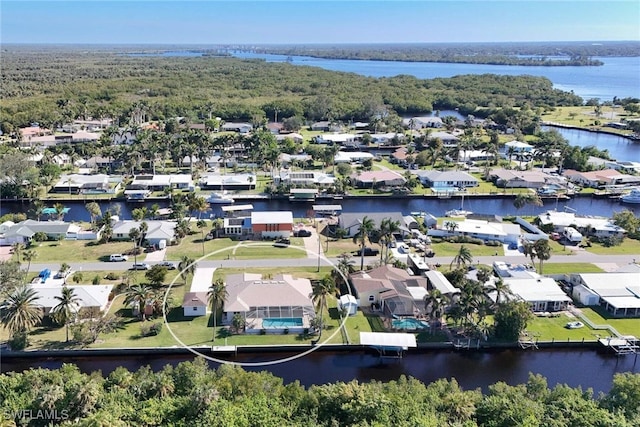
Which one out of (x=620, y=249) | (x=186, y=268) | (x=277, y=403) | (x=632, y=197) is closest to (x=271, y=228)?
(x=186, y=268)

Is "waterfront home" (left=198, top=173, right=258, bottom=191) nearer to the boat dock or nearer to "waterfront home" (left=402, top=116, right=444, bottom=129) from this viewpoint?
the boat dock

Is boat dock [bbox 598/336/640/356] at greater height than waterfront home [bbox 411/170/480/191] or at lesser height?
lesser

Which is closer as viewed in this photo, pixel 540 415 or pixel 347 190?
pixel 540 415

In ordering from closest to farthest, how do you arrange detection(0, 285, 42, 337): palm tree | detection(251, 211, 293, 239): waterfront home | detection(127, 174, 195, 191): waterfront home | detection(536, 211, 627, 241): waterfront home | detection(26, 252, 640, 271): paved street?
detection(0, 285, 42, 337): palm tree
detection(26, 252, 640, 271): paved street
detection(251, 211, 293, 239): waterfront home
detection(536, 211, 627, 241): waterfront home
detection(127, 174, 195, 191): waterfront home

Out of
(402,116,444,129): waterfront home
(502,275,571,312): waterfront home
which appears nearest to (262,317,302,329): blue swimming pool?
(502,275,571,312): waterfront home

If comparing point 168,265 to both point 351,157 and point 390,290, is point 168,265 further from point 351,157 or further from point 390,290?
point 351,157

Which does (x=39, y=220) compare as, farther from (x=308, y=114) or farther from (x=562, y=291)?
(x=308, y=114)

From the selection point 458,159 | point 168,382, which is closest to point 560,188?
point 458,159

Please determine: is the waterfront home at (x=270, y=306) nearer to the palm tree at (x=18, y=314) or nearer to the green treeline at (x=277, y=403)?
the green treeline at (x=277, y=403)
